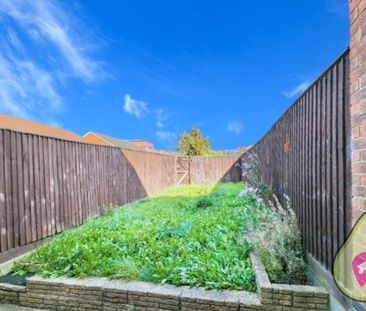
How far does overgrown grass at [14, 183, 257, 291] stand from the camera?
93.6 inches

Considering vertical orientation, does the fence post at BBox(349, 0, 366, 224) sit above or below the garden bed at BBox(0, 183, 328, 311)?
above

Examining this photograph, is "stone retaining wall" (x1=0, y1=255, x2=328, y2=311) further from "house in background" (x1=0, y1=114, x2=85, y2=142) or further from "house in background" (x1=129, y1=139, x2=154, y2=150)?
"house in background" (x1=129, y1=139, x2=154, y2=150)

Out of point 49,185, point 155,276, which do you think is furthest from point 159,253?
point 49,185

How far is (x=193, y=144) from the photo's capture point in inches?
785

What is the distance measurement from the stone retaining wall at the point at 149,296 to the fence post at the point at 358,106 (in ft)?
2.97

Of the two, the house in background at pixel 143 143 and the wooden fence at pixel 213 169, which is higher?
the house in background at pixel 143 143

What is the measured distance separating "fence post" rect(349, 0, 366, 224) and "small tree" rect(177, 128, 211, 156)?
58.9 feet

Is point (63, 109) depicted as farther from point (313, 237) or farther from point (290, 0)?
point (313, 237)

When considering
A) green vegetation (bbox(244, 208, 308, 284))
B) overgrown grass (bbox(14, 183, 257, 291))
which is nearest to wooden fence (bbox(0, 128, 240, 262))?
overgrown grass (bbox(14, 183, 257, 291))

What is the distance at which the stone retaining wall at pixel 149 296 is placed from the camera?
195 cm

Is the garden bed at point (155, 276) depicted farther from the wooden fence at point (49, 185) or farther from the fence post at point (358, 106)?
the fence post at point (358, 106)

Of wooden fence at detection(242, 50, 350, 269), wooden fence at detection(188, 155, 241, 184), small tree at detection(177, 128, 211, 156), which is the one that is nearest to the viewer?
wooden fence at detection(242, 50, 350, 269)

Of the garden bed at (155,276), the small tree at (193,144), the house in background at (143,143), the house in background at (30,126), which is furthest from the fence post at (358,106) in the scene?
the house in background at (143,143)

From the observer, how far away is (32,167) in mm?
3770
